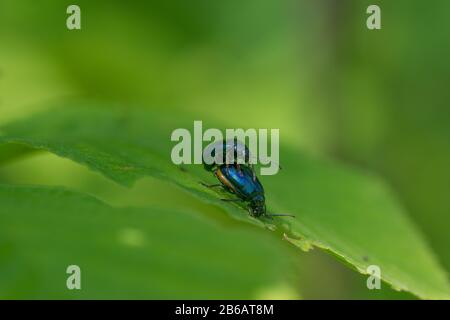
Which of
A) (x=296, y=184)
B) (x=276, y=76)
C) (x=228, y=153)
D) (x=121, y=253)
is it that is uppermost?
(x=276, y=76)

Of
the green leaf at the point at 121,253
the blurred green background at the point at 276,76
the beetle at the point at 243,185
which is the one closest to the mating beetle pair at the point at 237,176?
the beetle at the point at 243,185

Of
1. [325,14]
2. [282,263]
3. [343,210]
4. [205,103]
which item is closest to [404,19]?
[325,14]

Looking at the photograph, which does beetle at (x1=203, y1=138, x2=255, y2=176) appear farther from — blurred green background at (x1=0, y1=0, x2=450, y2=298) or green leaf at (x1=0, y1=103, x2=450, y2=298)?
blurred green background at (x1=0, y1=0, x2=450, y2=298)

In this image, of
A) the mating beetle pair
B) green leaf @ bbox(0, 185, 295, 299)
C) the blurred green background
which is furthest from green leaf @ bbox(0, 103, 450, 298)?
the blurred green background

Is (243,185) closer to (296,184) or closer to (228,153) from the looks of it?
(228,153)

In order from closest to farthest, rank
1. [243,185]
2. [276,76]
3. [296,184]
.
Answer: [243,185] < [296,184] < [276,76]

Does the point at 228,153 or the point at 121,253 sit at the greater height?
the point at 228,153

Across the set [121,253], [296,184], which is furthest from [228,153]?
[296,184]
